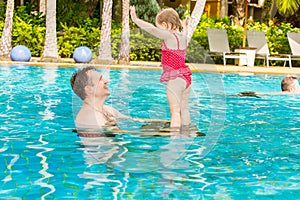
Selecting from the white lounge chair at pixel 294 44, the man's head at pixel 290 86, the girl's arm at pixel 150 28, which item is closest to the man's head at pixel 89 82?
the girl's arm at pixel 150 28

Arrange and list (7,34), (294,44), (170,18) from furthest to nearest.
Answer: (294,44), (7,34), (170,18)

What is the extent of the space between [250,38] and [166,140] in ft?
49.0

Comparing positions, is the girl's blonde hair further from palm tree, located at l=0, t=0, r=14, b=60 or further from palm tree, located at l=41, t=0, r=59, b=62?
palm tree, located at l=0, t=0, r=14, b=60

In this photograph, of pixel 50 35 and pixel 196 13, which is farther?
pixel 196 13

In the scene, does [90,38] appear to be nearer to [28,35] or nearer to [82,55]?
[28,35]

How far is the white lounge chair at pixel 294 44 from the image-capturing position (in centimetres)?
2234

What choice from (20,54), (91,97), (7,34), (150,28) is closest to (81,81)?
(91,97)

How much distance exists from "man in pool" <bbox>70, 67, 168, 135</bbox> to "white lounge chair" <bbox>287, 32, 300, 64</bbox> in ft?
48.6

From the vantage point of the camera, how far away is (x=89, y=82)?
25.9 feet

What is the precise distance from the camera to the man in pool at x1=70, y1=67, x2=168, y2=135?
7.90m

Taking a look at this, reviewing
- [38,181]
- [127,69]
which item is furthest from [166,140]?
[127,69]

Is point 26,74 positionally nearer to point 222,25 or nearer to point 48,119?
point 48,119

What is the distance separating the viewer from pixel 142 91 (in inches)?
569

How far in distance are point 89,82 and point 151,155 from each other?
109 centimetres
